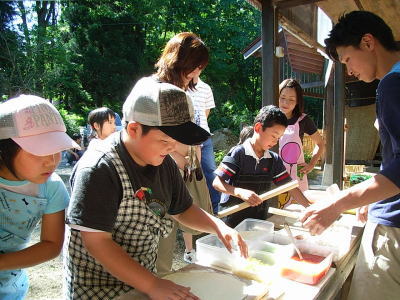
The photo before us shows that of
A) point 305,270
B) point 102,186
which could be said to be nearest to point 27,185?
point 102,186

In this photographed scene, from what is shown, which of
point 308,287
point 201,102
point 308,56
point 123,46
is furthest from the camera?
point 123,46

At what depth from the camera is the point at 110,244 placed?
1141 mm

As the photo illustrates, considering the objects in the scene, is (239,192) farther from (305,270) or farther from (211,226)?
(305,270)

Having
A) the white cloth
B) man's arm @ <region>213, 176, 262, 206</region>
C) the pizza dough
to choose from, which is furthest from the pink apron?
the pizza dough

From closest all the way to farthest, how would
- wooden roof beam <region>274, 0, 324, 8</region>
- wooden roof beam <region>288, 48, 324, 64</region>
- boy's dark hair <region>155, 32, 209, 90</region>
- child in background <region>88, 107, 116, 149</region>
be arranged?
boy's dark hair <region>155, 32, 209, 90</region> → wooden roof beam <region>274, 0, 324, 8</region> → child in background <region>88, 107, 116, 149</region> → wooden roof beam <region>288, 48, 324, 64</region>

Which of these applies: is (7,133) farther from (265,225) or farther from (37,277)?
(37,277)

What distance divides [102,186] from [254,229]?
3.52 ft

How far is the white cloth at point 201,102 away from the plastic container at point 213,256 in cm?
132

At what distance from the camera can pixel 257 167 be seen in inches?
99.7

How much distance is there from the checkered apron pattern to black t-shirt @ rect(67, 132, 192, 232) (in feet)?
0.10

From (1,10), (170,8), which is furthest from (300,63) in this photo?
(1,10)

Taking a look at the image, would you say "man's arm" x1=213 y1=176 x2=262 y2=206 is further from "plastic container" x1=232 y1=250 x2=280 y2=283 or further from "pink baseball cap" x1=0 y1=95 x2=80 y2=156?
"pink baseball cap" x1=0 y1=95 x2=80 y2=156

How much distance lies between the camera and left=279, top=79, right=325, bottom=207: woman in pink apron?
11.1ft

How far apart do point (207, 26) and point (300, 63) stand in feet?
47.4
